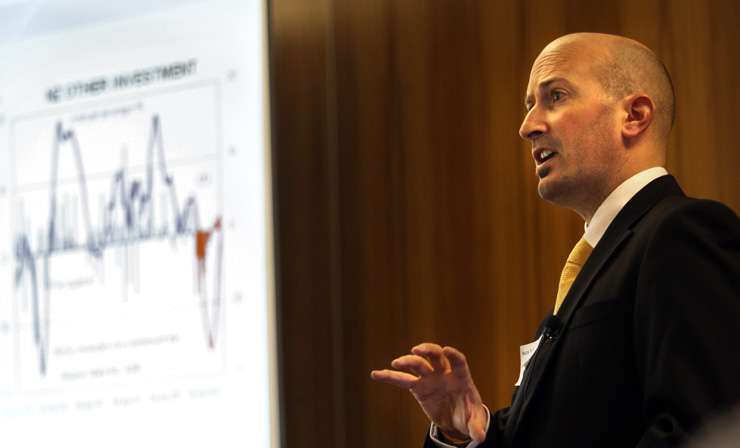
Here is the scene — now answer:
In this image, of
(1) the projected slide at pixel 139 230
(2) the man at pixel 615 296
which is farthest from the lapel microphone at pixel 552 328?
(1) the projected slide at pixel 139 230

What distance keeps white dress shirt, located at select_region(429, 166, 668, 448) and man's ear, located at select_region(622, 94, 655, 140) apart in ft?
0.26

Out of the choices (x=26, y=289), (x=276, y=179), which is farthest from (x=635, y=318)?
(x=26, y=289)

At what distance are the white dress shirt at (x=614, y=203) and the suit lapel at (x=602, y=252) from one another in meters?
0.03

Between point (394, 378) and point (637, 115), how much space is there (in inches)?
A: 27.0

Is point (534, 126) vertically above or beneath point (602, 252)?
above

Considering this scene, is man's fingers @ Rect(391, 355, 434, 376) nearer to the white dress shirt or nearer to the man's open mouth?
the white dress shirt

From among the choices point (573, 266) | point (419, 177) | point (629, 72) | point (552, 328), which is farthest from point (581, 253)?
point (419, 177)

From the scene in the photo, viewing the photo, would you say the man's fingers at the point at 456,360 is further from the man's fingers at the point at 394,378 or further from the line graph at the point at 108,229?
the line graph at the point at 108,229

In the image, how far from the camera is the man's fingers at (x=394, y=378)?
2.05m

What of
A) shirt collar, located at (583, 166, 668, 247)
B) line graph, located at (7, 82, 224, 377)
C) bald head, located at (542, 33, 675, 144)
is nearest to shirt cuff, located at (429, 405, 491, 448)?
shirt collar, located at (583, 166, 668, 247)

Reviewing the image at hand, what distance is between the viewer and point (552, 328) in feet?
6.66

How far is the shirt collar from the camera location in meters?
2.12

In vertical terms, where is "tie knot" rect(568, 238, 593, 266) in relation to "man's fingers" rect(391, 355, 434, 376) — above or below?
above

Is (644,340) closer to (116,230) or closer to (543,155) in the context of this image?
(543,155)
